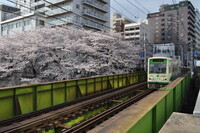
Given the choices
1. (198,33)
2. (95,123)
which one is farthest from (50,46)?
(198,33)

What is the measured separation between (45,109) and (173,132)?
6930 millimetres

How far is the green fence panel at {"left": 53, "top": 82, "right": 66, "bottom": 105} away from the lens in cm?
1045

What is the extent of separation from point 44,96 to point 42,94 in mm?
204

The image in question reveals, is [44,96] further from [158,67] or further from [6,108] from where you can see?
[158,67]

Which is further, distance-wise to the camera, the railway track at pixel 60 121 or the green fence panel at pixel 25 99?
the green fence panel at pixel 25 99

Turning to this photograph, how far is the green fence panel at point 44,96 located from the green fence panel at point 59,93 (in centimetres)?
39

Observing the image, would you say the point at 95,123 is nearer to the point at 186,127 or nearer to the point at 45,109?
the point at 45,109

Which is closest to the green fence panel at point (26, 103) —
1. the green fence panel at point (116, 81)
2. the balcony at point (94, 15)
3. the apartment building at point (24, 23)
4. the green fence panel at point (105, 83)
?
the green fence panel at point (105, 83)

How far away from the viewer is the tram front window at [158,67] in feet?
51.3

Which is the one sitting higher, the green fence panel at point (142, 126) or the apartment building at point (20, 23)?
the apartment building at point (20, 23)

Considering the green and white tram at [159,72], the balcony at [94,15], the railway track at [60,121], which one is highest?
the balcony at [94,15]

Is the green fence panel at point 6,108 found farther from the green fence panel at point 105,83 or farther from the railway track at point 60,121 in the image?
the green fence panel at point 105,83

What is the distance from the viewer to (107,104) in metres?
12.0

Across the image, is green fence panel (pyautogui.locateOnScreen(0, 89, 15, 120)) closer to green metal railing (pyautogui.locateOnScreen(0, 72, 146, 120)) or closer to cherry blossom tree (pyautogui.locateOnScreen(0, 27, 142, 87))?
green metal railing (pyautogui.locateOnScreen(0, 72, 146, 120))
